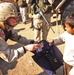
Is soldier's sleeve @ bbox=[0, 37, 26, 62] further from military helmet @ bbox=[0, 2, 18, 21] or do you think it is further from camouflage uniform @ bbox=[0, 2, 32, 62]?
military helmet @ bbox=[0, 2, 18, 21]

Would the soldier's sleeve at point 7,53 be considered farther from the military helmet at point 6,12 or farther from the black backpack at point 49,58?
the black backpack at point 49,58

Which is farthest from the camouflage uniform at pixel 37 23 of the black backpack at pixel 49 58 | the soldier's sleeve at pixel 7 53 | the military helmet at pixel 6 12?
the soldier's sleeve at pixel 7 53

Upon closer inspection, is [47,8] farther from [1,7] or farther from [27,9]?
[27,9]

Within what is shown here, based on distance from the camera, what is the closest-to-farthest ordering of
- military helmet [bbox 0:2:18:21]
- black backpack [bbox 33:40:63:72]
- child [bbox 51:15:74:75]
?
child [bbox 51:15:74:75]
military helmet [bbox 0:2:18:21]
black backpack [bbox 33:40:63:72]

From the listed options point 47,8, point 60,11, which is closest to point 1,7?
point 47,8

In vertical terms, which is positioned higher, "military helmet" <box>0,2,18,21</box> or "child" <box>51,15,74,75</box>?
"military helmet" <box>0,2,18,21</box>

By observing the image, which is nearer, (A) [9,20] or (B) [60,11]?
(A) [9,20]

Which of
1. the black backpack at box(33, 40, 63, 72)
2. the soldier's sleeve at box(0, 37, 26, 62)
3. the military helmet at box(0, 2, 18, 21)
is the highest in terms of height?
the military helmet at box(0, 2, 18, 21)

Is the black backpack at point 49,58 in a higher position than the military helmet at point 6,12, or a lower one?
lower

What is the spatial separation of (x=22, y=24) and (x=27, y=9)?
0.67m

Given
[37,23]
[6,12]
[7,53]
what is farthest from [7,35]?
[37,23]

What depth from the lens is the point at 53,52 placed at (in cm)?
455

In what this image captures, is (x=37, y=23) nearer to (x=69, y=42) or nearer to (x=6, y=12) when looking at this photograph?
(x=6, y=12)

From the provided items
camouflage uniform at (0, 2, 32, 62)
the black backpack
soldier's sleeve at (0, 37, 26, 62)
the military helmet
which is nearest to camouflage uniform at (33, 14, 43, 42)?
camouflage uniform at (0, 2, 32, 62)
